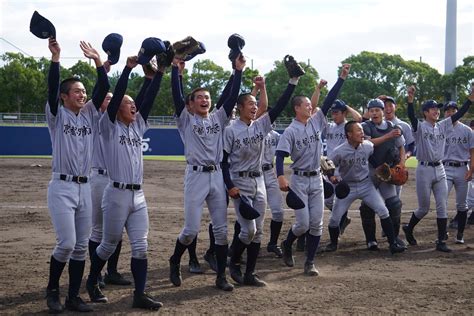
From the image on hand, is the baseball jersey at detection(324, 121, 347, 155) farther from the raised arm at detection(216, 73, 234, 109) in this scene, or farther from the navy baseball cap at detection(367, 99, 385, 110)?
the raised arm at detection(216, 73, 234, 109)

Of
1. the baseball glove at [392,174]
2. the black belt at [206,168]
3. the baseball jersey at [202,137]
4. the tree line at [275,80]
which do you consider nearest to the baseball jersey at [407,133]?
the baseball glove at [392,174]

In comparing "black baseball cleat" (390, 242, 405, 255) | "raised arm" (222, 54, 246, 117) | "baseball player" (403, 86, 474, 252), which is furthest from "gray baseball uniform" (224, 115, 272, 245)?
"baseball player" (403, 86, 474, 252)

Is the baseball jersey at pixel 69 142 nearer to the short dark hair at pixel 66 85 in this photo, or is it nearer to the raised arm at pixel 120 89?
the short dark hair at pixel 66 85

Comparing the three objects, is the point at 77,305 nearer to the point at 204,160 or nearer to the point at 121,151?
the point at 121,151

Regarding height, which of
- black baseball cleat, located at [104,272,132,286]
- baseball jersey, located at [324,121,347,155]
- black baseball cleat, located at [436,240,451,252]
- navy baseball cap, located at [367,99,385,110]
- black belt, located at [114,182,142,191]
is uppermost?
navy baseball cap, located at [367,99,385,110]

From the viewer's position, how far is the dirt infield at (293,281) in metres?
5.80

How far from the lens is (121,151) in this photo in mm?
5766

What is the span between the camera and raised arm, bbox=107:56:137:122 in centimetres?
560

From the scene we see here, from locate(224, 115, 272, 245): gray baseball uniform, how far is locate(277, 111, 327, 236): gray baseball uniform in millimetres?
650

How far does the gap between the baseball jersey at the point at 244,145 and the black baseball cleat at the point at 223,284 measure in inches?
46.7

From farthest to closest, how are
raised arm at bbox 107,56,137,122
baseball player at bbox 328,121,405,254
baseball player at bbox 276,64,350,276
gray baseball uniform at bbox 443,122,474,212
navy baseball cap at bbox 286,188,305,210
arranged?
gray baseball uniform at bbox 443,122,474,212 < baseball player at bbox 328,121,405,254 < baseball player at bbox 276,64,350,276 < navy baseball cap at bbox 286,188,305,210 < raised arm at bbox 107,56,137,122

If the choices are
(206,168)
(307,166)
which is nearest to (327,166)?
(307,166)

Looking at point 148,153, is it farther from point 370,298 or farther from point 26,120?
point 370,298

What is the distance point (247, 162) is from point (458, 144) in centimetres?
482
